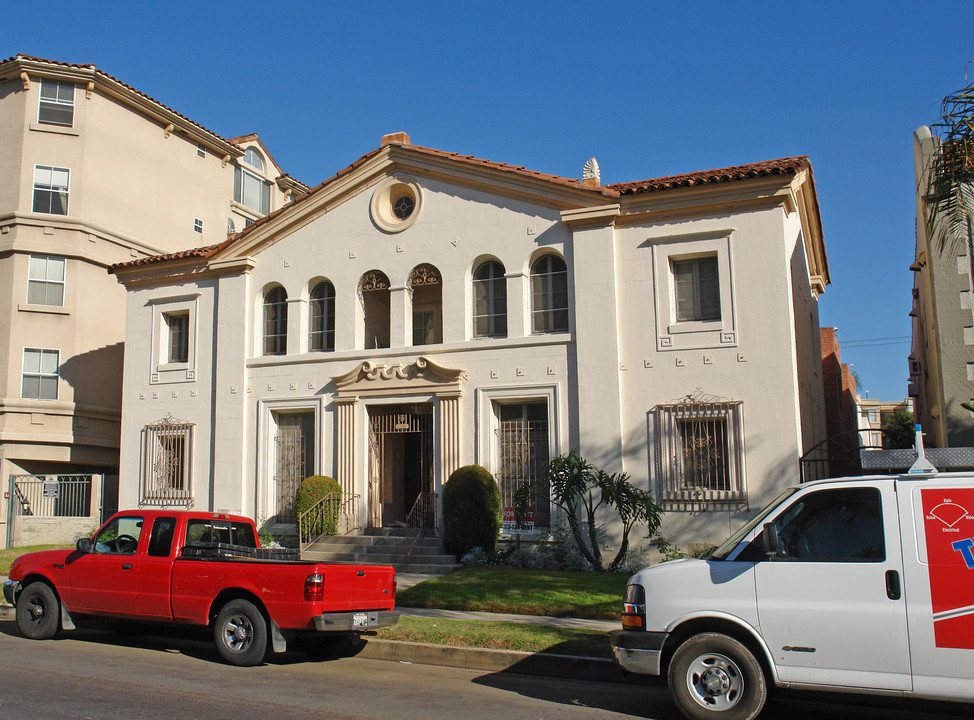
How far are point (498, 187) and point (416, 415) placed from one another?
16.9 ft

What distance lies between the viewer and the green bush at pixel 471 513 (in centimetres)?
1633

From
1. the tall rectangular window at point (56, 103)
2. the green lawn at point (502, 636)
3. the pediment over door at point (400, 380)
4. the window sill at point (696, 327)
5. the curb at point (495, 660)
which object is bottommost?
the curb at point (495, 660)

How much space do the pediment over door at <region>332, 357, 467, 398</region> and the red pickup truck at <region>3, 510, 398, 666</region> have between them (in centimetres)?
684

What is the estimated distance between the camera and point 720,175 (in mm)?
15734

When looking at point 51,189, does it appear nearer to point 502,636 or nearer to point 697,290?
point 697,290

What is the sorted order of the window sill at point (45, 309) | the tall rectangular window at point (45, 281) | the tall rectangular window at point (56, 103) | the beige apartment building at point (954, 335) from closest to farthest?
the beige apartment building at point (954, 335) < the window sill at point (45, 309) < the tall rectangular window at point (45, 281) < the tall rectangular window at point (56, 103)

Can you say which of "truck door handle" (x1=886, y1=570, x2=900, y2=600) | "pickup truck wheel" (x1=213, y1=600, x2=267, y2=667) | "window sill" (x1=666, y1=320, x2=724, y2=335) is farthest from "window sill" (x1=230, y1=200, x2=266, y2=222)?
"truck door handle" (x1=886, y1=570, x2=900, y2=600)

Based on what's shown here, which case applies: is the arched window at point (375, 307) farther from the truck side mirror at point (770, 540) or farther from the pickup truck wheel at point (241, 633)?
the truck side mirror at point (770, 540)

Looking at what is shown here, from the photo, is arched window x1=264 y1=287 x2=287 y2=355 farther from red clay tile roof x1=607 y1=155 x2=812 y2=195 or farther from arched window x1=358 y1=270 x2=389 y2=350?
red clay tile roof x1=607 y1=155 x2=812 y2=195

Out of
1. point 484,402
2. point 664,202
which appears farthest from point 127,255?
point 664,202

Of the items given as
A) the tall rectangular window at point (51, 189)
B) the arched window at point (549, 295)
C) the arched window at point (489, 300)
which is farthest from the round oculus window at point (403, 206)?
the tall rectangular window at point (51, 189)

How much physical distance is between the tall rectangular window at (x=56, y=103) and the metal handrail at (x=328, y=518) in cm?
1498

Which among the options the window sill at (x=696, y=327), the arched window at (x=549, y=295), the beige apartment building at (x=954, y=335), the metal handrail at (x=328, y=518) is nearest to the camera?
the beige apartment building at (x=954, y=335)

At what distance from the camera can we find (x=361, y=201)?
1941 centimetres
